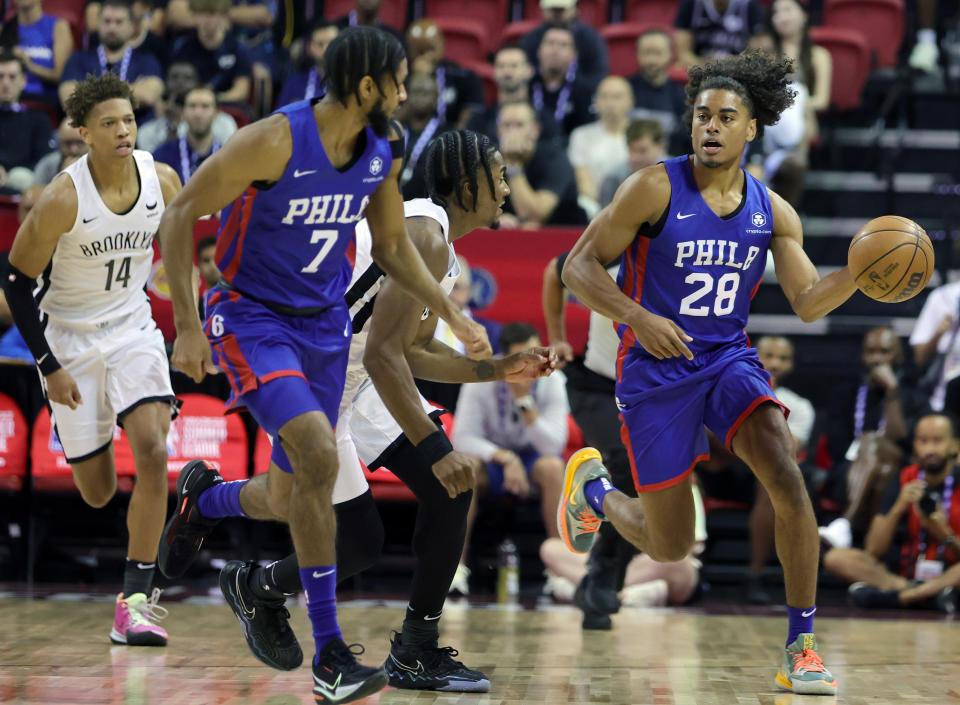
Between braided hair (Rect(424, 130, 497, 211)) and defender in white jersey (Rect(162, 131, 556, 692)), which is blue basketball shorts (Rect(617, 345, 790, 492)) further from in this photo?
braided hair (Rect(424, 130, 497, 211))

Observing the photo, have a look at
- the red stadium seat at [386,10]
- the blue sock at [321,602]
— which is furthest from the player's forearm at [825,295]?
the red stadium seat at [386,10]

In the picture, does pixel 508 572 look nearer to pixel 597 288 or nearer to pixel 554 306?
pixel 554 306

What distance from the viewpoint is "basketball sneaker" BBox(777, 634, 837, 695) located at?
14.6 ft

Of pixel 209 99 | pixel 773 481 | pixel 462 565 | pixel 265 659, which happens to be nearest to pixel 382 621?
pixel 462 565

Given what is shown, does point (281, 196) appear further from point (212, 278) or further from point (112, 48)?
point (112, 48)

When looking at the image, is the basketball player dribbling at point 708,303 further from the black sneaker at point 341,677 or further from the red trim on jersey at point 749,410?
the black sneaker at point 341,677

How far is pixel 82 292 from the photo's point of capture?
18.7 feet

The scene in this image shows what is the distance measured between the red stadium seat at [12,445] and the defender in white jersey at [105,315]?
6.90 ft

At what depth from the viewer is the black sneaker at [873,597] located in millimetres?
7402

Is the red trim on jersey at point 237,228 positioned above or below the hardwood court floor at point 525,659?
above

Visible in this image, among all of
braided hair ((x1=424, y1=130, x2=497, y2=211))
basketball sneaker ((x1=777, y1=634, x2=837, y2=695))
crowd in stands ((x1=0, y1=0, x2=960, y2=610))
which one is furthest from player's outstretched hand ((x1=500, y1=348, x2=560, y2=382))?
crowd in stands ((x1=0, y1=0, x2=960, y2=610))

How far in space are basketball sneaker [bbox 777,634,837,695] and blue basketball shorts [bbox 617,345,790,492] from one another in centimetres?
71

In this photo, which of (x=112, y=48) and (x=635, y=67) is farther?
(x=635, y=67)

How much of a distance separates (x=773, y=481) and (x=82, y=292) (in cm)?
313
